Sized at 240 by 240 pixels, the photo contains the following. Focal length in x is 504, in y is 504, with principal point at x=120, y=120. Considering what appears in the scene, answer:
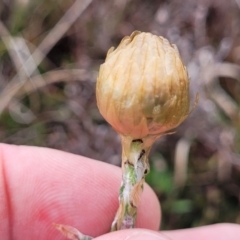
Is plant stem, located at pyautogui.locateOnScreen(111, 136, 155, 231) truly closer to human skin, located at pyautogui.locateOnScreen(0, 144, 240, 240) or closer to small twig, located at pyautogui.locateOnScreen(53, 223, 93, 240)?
small twig, located at pyautogui.locateOnScreen(53, 223, 93, 240)

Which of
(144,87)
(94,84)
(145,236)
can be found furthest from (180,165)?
(144,87)

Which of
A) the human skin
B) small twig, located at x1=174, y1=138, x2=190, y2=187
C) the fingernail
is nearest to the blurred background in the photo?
small twig, located at x1=174, y1=138, x2=190, y2=187

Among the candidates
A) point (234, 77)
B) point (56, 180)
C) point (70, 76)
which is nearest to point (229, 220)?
point (234, 77)

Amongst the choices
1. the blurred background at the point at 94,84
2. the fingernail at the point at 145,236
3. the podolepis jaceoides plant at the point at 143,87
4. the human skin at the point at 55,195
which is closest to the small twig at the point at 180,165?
the blurred background at the point at 94,84

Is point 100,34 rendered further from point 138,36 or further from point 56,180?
point 138,36

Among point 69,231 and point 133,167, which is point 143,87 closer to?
point 133,167

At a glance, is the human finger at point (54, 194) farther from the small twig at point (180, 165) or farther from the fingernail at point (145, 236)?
the fingernail at point (145, 236)
